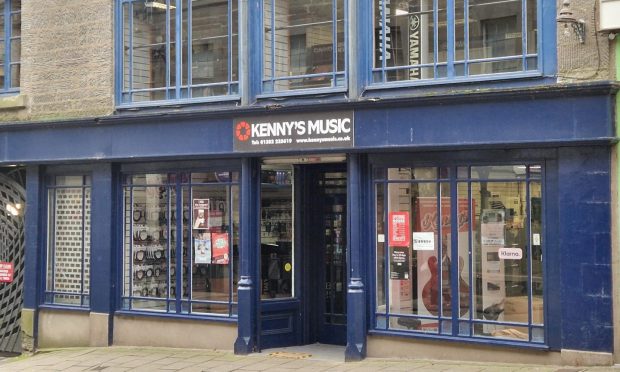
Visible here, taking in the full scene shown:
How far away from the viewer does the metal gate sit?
1688 centimetres

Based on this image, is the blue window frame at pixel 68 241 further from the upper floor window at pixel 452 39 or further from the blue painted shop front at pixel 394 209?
the upper floor window at pixel 452 39

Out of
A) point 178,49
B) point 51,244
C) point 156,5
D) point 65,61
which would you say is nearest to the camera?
point 178,49

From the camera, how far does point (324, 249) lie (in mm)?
14430

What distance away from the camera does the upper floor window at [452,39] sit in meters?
11.8

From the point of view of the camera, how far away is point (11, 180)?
667 inches

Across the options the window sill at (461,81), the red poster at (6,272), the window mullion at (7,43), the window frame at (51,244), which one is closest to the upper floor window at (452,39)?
the window sill at (461,81)

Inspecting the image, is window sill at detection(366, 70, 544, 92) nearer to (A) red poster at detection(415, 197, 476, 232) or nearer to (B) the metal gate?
(A) red poster at detection(415, 197, 476, 232)

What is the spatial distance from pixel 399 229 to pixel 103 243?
18.2ft

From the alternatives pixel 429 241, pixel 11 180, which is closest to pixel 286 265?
pixel 429 241

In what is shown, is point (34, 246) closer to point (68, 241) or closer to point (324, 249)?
point (68, 241)

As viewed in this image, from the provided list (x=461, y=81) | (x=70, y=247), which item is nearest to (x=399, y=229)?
(x=461, y=81)

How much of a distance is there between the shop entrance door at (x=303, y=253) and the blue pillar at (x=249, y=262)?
195 mm

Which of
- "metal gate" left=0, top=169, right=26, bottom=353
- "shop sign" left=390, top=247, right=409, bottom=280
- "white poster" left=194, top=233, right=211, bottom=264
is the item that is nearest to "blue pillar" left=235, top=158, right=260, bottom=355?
"white poster" left=194, top=233, right=211, bottom=264

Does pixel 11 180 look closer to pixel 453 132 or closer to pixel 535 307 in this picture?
pixel 453 132
